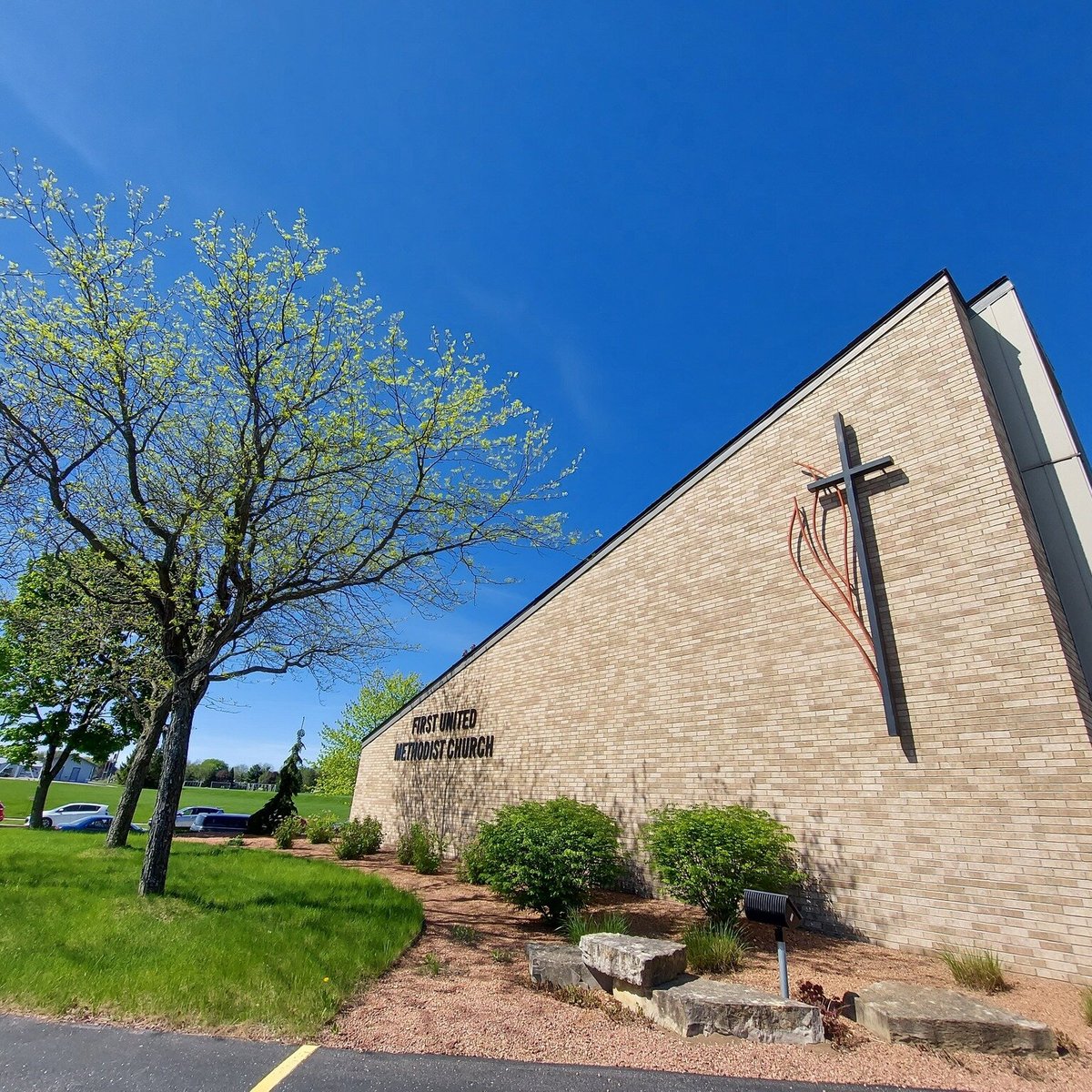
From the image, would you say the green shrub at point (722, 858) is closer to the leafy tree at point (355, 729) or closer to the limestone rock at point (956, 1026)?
the limestone rock at point (956, 1026)

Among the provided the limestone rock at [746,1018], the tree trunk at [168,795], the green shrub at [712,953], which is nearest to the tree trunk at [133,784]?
the tree trunk at [168,795]

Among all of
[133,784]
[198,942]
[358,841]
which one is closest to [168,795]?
[198,942]

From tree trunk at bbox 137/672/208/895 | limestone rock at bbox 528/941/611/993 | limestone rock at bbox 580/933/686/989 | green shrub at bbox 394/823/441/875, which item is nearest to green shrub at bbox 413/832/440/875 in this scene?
green shrub at bbox 394/823/441/875

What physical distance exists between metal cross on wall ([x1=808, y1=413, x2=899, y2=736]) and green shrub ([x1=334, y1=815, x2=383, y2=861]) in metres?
13.1

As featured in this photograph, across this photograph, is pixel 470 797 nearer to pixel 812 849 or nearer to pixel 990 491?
pixel 812 849

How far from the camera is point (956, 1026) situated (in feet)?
14.2

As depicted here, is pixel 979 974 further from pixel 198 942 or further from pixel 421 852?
pixel 421 852

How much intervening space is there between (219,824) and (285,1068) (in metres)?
25.2

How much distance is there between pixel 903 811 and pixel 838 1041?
376 cm

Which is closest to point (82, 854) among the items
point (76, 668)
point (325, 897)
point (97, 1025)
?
point (76, 668)

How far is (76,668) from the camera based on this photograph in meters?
14.2

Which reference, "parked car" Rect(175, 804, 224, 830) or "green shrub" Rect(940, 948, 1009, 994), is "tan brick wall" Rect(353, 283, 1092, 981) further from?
"parked car" Rect(175, 804, 224, 830)

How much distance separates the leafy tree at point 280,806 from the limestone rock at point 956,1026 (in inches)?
856

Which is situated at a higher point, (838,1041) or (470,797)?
(470,797)
